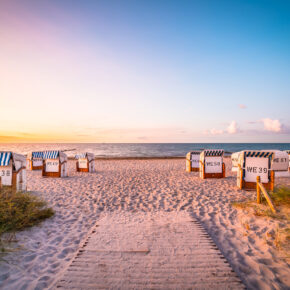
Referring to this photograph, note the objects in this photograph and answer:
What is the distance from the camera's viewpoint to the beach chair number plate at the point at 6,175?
690 centimetres

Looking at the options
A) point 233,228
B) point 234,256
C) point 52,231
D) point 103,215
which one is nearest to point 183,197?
point 233,228

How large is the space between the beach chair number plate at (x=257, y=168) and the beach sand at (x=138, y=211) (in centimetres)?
94

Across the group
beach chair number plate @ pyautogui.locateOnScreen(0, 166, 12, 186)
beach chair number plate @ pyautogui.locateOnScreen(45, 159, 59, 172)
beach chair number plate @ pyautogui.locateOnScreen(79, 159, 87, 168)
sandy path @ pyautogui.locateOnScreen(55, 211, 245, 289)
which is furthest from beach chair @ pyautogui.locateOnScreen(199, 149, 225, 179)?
beach chair number plate @ pyautogui.locateOnScreen(0, 166, 12, 186)

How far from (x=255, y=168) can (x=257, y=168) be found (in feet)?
0.26

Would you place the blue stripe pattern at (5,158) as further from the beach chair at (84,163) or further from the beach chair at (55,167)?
the beach chair at (84,163)

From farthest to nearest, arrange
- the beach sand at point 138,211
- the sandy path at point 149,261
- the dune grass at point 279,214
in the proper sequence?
the dune grass at point 279,214
the beach sand at point 138,211
the sandy path at point 149,261

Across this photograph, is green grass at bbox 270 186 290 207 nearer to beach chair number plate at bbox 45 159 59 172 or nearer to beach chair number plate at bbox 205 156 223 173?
beach chair number plate at bbox 205 156 223 173

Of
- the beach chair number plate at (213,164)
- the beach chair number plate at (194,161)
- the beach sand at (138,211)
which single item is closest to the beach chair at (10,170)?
the beach sand at (138,211)

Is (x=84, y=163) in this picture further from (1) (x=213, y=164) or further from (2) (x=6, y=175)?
(1) (x=213, y=164)

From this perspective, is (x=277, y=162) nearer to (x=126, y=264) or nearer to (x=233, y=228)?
(x=233, y=228)

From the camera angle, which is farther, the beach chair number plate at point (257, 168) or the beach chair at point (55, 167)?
the beach chair at point (55, 167)

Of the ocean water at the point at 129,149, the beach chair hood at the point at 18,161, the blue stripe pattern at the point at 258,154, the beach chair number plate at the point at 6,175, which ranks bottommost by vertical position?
the ocean water at the point at 129,149

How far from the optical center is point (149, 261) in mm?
3141

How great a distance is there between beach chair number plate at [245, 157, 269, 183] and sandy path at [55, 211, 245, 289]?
5180 millimetres
